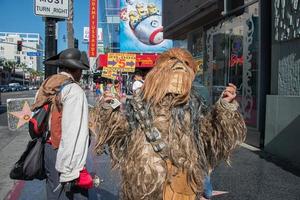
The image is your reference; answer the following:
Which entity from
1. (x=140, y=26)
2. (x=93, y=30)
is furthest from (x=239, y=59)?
(x=140, y=26)

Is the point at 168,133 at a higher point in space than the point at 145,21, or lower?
lower

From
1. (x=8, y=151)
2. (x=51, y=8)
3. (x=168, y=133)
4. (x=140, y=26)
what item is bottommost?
(x=8, y=151)

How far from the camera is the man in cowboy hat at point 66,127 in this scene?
11.2 ft

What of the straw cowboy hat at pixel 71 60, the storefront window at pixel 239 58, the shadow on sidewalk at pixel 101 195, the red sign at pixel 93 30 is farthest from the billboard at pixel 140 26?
the straw cowboy hat at pixel 71 60

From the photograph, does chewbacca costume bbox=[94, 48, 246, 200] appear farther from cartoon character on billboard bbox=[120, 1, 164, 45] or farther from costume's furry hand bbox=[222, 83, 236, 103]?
cartoon character on billboard bbox=[120, 1, 164, 45]

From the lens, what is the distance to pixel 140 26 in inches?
1812

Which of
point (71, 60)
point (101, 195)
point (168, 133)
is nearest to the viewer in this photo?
point (168, 133)

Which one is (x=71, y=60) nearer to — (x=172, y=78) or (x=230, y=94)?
(x=172, y=78)

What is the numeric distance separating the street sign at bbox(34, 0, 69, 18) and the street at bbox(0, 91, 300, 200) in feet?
8.27

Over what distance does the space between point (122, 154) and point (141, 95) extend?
44 centimetres

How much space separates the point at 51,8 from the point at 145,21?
126ft

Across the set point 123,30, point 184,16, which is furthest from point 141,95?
Result: point 123,30

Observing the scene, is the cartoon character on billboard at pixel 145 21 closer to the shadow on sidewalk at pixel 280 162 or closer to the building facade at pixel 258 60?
the building facade at pixel 258 60

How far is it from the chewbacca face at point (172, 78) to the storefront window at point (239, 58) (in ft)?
26.6
